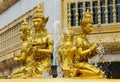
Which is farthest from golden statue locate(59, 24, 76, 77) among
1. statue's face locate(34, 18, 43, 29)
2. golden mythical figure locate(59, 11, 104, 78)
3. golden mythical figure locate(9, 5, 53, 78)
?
statue's face locate(34, 18, 43, 29)

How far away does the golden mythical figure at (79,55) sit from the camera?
666cm

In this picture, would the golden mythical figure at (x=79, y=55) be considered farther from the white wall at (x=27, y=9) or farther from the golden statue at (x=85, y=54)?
the white wall at (x=27, y=9)

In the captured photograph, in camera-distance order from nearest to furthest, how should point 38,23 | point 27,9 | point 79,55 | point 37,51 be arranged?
1. point 79,55
2. point 37,51
3. point 38,23
4. point 27,9

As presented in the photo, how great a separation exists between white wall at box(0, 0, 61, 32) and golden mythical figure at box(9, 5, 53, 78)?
16.4m

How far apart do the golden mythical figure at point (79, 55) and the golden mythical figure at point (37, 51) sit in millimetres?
268

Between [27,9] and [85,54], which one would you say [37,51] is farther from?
[27,9]

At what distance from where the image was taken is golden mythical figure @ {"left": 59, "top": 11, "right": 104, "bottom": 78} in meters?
6.66

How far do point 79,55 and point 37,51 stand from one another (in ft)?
2.25

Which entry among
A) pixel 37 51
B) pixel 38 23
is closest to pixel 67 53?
pixel 37 51

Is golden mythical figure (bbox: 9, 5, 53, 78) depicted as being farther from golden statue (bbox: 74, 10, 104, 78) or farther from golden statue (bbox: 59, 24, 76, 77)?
golden statue (bbox: 74, 10, 104, 78)

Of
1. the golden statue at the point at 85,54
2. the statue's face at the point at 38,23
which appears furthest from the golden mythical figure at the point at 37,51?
the golden statue at the point at 85,54

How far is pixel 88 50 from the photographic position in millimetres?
6906

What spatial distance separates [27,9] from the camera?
2755 centimetres

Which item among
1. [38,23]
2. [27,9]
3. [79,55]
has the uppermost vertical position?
[27,9]
